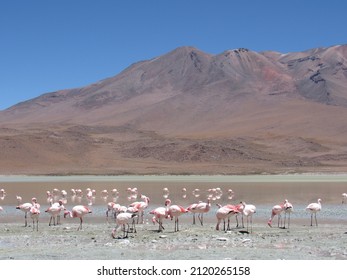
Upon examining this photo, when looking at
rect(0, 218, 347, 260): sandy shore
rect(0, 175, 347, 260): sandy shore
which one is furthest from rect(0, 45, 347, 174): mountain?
rect(0, 218, 347, 260): sandy shore

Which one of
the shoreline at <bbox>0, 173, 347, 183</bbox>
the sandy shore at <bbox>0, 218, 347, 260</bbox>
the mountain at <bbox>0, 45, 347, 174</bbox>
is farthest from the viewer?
the mountain at <bbox>0, 45, 347, 174</bbox>

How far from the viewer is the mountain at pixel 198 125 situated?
7362 cm

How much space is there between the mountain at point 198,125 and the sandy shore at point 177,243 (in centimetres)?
4279

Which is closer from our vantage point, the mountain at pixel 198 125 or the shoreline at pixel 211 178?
the shoreline at pixel 211 178

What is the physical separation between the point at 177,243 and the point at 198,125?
123 metres

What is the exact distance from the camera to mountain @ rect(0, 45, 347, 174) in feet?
242

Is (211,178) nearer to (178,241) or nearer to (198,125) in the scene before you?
(178,241)

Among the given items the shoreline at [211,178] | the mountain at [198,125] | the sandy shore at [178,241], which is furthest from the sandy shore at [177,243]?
the mountain at [198,125]

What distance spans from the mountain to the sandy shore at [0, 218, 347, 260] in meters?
42.8

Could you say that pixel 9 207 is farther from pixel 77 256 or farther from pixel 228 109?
pixel 228 109

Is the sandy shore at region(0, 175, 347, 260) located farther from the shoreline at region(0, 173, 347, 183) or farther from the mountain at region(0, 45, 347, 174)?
the mountain at region(0, 45, 347, 174)

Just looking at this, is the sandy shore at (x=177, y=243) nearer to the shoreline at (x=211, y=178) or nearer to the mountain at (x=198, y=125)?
the shoreline at (x=211, y=178)
